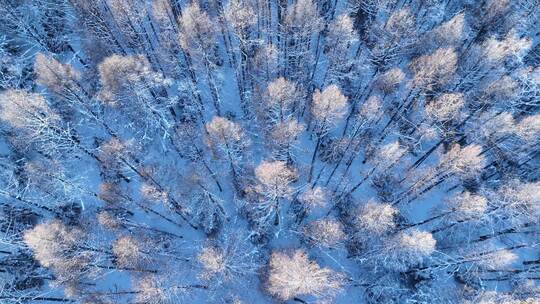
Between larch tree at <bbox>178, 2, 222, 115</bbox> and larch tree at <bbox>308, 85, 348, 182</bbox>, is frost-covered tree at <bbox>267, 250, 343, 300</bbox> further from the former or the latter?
larch tree at <bbox>178, 2, 222, 115</bbox>

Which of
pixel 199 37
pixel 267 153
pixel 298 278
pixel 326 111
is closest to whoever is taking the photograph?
pixel 298 278

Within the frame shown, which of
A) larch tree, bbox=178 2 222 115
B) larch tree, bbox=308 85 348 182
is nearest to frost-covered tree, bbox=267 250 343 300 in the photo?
larch tree, bbox=308 85 348 182

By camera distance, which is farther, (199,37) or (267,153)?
(267,153)

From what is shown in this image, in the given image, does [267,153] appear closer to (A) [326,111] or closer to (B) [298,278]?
(A) [326,111]

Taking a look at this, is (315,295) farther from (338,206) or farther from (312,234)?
(338,206)

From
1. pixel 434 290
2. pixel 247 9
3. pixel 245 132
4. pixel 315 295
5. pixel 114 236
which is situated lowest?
pixel 434 290

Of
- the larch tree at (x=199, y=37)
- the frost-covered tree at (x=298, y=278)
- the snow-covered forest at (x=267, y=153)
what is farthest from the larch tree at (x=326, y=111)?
the larch tree at (x=199, y=37)

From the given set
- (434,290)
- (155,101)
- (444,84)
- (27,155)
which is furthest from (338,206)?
(27,155)

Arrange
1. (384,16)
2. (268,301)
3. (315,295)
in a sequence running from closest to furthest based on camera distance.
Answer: (315,295) → (268,301) → (384,16)

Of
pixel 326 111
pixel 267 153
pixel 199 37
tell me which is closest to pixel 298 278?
pixel 267 153
